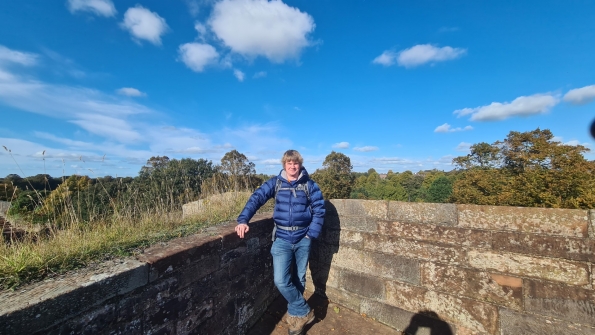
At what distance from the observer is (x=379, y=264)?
295cm

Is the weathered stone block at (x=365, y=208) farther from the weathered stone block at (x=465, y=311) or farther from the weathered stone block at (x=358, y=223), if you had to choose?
the weathered stone block at (x=465, y=311)

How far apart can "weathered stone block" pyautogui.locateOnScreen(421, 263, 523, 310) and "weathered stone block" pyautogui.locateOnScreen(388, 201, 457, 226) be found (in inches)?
18.2

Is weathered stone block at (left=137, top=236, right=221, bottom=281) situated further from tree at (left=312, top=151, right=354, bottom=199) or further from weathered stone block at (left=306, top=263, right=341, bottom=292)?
tree at (left=312, top=151, right=354, bottom=199)

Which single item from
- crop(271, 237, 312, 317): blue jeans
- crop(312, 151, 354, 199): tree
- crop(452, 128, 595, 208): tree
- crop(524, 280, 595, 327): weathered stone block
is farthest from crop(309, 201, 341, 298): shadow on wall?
crop(312, 151, 354, 199): tree

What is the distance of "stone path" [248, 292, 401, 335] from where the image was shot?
2764 mm

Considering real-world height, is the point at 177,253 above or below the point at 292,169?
below

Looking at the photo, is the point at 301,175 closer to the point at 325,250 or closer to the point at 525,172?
the point at 325,250

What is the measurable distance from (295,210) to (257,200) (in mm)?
420

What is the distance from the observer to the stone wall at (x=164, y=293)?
3.87ft

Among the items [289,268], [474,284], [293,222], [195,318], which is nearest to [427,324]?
[474,284]

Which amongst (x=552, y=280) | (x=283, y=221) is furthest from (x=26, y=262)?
(x=552, y=280)

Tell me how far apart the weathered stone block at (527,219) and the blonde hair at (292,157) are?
5.57ft

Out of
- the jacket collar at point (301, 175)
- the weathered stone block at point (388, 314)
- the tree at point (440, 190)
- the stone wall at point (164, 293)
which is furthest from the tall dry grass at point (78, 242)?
the tree at point (440, 190)

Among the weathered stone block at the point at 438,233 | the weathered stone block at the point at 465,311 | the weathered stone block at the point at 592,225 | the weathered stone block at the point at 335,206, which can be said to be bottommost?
the weathered stone block at the point at 465,311
